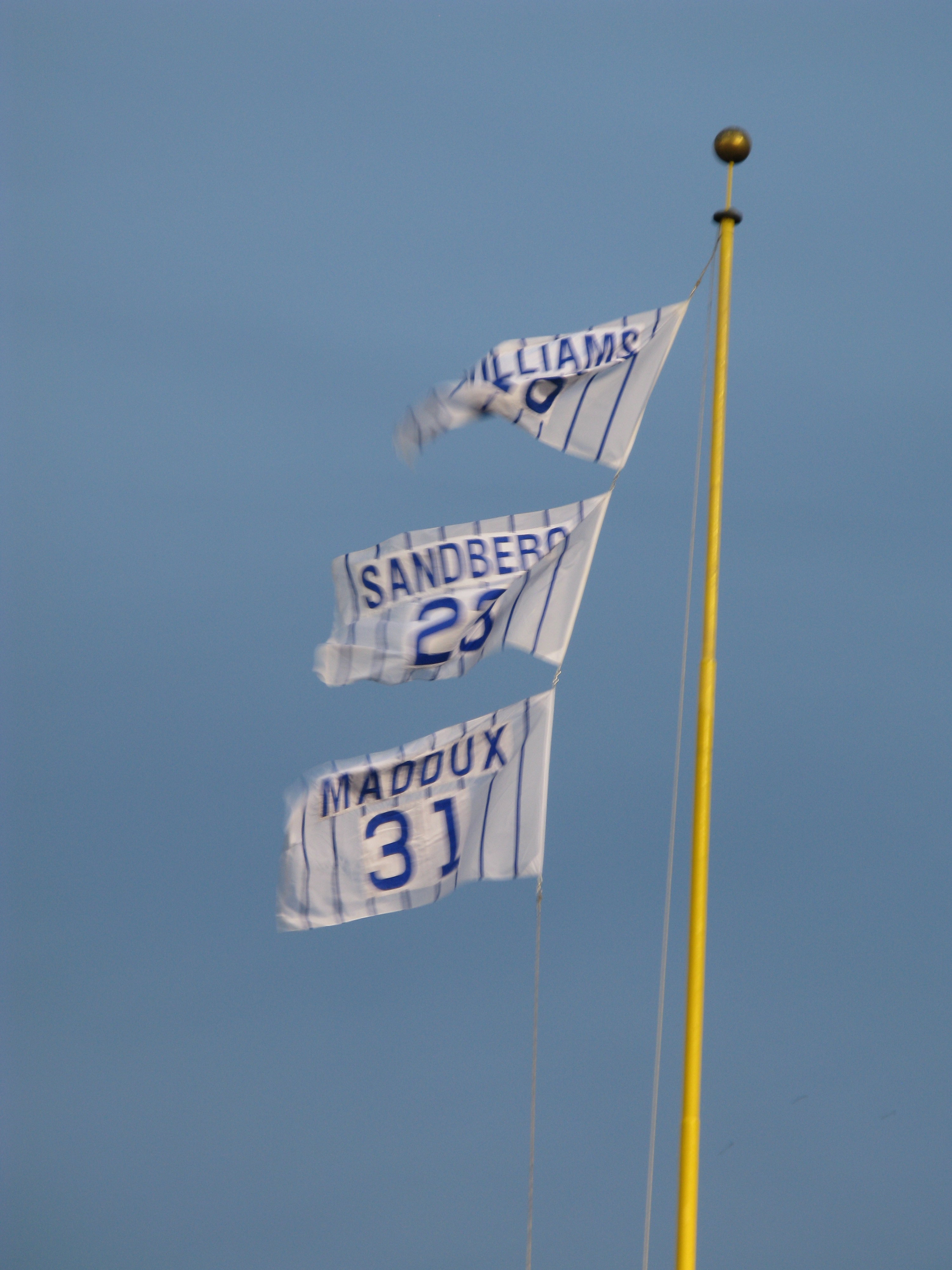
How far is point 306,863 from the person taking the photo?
699 inches

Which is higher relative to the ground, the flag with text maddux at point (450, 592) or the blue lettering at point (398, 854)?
the flag with text maddux at point (450, 592)

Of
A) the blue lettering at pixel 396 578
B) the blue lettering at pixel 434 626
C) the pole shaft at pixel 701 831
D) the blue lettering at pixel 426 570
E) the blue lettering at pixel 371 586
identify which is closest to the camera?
the pole shaft at pixel 701 831

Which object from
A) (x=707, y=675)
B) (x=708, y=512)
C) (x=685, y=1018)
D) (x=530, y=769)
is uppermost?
(x=708, y=512)

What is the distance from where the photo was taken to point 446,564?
1838 cm

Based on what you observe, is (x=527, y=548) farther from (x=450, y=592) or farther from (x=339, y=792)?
(x=339, y=792)

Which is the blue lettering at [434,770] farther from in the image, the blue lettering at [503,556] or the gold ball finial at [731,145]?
the gold ball finial at [731,145]

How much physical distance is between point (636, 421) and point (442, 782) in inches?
183

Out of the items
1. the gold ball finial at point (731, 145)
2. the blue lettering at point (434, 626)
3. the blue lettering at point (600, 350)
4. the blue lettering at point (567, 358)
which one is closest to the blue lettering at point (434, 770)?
the blue lettering at point (434, 626)

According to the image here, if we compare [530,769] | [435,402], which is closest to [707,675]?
[530,769]

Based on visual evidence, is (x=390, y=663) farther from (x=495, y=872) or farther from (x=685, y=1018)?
(x=685, y=1018)

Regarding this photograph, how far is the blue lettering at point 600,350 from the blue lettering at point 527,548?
79.6 inches

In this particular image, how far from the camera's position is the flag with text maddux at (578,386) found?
17922 mm

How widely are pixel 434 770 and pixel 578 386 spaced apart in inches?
186

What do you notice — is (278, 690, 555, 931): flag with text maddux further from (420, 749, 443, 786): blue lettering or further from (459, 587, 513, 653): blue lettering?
(459, 587, 513, 653): blue lettering
